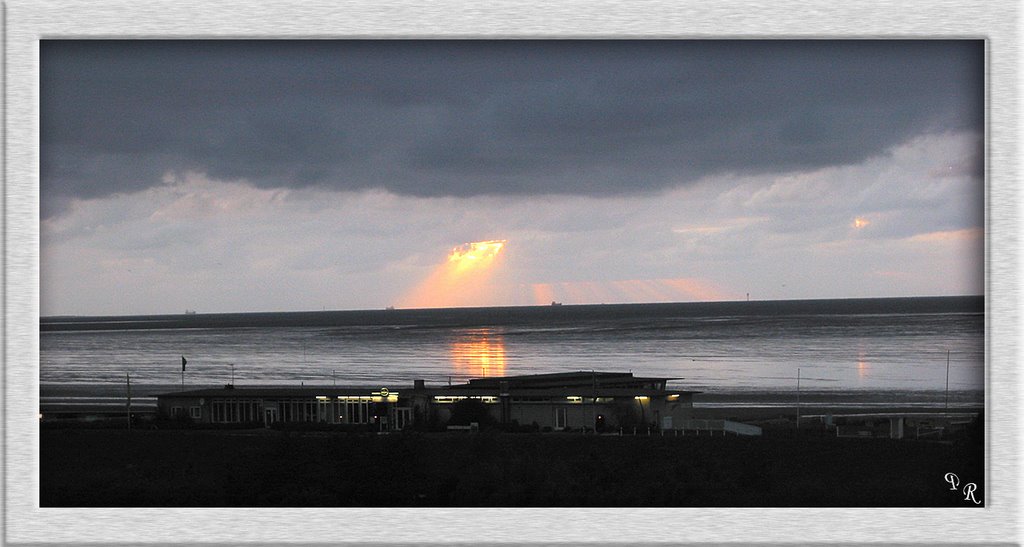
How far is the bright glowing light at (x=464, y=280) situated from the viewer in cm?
510

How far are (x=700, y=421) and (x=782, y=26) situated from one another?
2606 mm

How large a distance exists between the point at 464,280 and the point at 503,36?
2.25 metres

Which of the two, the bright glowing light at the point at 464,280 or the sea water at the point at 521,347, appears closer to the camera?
the sea water at the point at 521,347

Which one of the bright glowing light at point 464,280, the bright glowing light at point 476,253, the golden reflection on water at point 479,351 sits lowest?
the golden reflection on water at point 479,351

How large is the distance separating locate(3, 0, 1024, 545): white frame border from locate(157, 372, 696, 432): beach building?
59.3 inches

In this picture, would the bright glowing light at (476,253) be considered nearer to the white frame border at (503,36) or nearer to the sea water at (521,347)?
the sea water at (521,347)

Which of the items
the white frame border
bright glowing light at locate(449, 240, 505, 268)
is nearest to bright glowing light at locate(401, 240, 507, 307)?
bright glowing light at locate(449, 240, 505, 268)

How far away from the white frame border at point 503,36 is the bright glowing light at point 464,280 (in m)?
1.98

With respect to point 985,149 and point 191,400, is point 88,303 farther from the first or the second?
point 985,149

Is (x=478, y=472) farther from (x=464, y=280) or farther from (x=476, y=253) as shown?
(x=476, y=253)

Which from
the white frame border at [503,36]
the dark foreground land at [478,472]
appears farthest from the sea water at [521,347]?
the dark foreground land at [478,472]

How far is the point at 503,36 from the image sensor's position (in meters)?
3.27

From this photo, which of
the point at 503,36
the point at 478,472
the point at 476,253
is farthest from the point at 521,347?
the point at 503,36

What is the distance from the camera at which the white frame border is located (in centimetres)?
319
